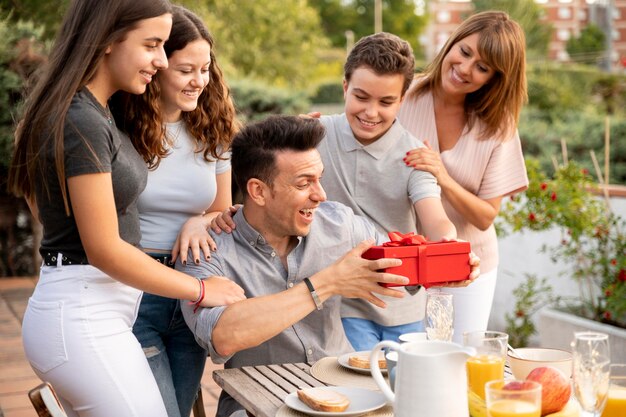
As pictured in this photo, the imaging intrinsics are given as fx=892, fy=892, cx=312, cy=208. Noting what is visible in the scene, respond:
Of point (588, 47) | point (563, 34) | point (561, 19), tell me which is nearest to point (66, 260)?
point (588, 47)

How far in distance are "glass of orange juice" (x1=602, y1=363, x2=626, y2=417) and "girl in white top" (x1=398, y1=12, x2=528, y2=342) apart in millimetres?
1357

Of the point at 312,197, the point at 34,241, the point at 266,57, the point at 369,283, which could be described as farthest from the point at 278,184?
the point at 266,57

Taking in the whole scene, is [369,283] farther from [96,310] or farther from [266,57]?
[266,57]

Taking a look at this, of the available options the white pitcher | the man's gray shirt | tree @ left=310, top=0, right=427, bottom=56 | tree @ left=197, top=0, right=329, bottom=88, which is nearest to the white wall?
the man's gray shirt

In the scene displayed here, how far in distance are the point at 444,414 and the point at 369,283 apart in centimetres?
63

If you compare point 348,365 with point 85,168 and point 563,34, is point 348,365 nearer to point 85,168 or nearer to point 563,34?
point 85,168

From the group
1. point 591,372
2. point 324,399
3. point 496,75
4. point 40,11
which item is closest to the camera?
point 591,372

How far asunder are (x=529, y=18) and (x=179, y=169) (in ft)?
142

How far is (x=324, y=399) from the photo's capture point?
1907mm

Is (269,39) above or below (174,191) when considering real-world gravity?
above

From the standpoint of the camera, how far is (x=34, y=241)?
7020 millimetres

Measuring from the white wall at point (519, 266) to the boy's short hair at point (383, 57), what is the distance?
10.1 ft

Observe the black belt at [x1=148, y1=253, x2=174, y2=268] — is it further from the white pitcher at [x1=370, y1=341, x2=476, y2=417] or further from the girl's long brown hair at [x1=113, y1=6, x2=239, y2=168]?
the white pitcher at [x1=370, y1=341, x2=476, y2=417]

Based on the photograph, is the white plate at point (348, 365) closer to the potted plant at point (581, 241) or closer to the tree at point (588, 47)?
the potted plant at point (581, 241)
